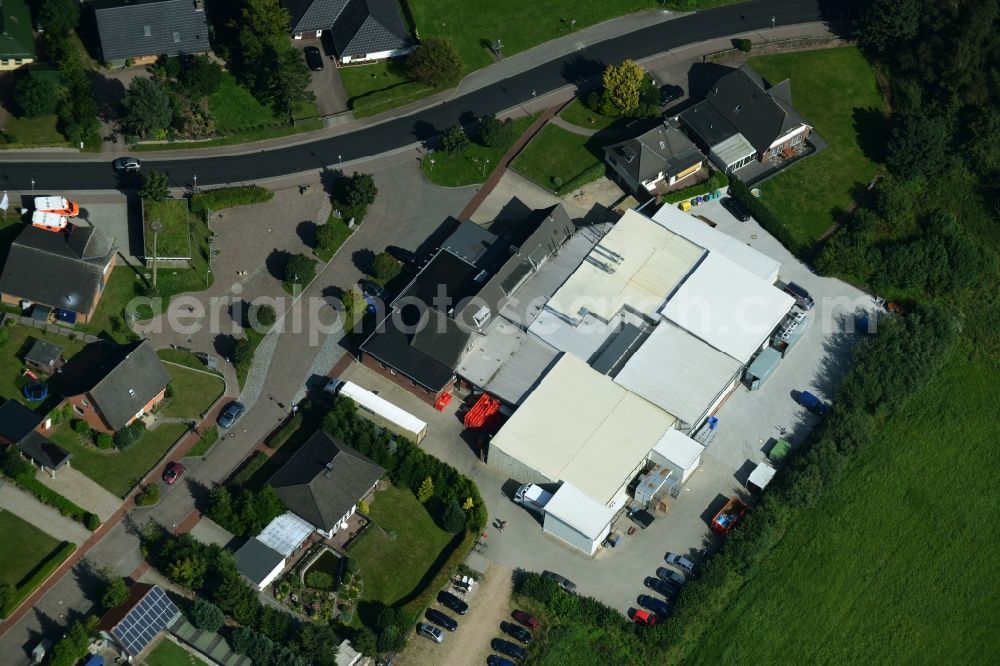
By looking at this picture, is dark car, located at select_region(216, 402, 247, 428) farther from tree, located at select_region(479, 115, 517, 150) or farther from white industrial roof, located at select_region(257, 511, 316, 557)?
tree, located at select_region(479, 115, 517, 150)

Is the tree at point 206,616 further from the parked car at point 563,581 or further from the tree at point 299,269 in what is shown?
the tree at point 299,269

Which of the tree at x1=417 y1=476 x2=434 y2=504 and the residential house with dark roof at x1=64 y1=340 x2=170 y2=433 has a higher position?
the residential house with dark roof at x1=64 y1=340 x2=170 y2=433

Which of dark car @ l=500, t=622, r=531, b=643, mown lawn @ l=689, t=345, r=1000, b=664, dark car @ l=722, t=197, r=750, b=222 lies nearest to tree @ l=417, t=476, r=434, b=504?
dark car @ l=500, t=622, r=531, b=643

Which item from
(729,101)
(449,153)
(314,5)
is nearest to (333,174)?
(449,153)

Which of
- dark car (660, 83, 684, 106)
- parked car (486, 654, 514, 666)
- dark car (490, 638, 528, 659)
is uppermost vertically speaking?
dark car (660, 83, 684, 106)

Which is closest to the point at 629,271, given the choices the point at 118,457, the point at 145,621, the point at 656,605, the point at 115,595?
the point at 656,605

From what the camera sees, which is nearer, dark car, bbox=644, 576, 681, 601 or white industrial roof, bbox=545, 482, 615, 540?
dark car, bbox=644, 576, 681, 601
